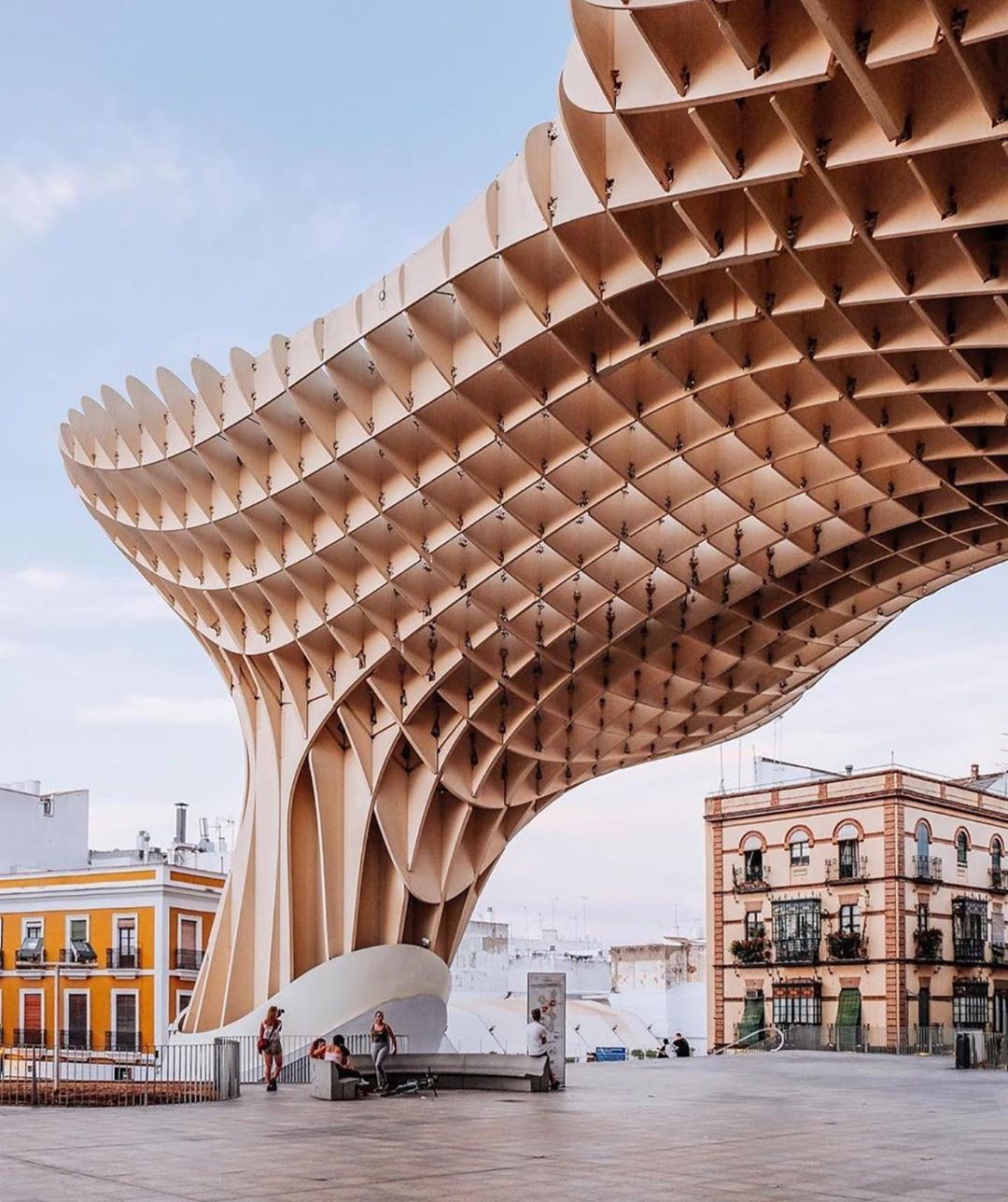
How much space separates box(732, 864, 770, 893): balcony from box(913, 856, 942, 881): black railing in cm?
745

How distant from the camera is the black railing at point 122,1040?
56500 millimetres

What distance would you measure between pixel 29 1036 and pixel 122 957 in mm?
5309

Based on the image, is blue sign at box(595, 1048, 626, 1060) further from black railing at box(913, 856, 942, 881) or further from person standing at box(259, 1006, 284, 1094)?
person standing at box(259, 1006, 284, 1094)

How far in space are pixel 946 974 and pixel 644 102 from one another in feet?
183

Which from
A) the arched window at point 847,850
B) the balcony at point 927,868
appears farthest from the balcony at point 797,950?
the balcony at point 927,868

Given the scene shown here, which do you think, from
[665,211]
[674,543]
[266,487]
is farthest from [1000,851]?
[665,211]

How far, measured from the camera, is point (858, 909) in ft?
217

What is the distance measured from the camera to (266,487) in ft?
115

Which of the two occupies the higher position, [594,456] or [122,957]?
[594,456]

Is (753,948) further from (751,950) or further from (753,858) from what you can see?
(753,858)

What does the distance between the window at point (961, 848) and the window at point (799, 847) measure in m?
6.91

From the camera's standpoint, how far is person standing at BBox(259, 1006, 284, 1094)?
32.1m

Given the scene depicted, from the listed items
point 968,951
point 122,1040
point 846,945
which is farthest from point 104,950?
point 968,951

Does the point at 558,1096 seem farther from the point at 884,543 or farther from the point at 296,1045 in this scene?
the point at 884,543
